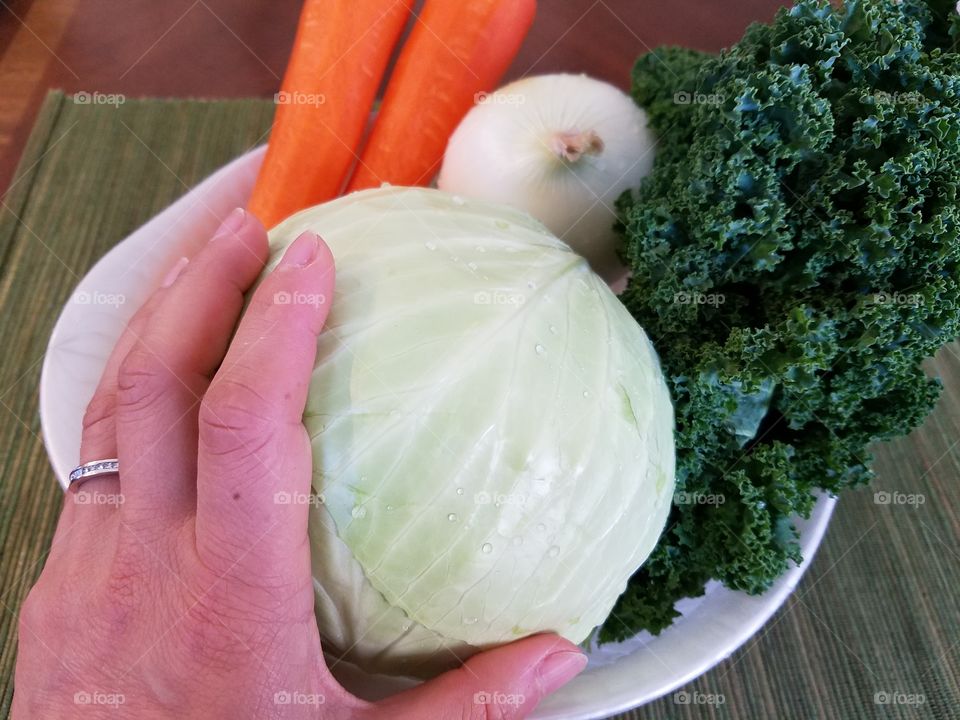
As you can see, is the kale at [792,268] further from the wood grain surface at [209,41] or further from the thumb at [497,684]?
the wood grain surface at [209,41]

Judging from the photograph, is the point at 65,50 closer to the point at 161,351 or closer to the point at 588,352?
the point at 161,351

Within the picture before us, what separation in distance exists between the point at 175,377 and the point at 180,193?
1121 millimetres

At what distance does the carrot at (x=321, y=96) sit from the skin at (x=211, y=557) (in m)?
0.53

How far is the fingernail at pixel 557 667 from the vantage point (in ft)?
2.76

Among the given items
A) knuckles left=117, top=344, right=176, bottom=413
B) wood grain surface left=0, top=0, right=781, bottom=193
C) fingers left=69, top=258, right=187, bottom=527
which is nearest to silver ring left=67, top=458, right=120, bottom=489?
fingers left=69, top=258, right=187, bottom=527

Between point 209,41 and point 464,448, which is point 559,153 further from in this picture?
point 209,41

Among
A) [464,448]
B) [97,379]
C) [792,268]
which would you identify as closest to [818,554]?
[792,268]

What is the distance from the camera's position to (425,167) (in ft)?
4.83

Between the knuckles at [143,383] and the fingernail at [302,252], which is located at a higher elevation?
the fingernail at [302,252]

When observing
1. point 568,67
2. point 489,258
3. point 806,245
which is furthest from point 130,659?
point 568,67

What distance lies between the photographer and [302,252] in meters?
0.79

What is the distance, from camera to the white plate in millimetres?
1033

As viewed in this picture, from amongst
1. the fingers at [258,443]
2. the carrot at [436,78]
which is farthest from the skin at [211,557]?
the carrot at [436,78]

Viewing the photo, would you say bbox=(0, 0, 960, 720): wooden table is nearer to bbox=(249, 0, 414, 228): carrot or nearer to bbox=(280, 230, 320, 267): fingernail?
bbox=(249, 0, 414, 228): carrot
